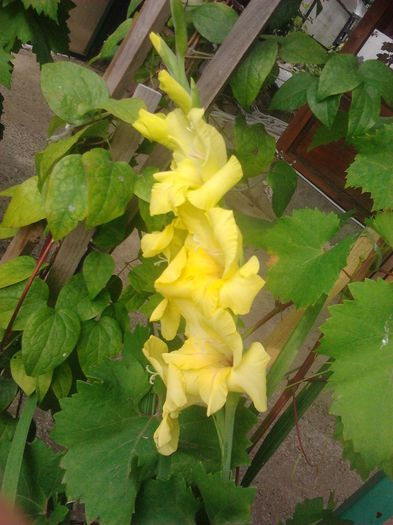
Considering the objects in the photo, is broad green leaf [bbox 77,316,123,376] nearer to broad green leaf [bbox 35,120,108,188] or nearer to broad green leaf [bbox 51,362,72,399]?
broad green leaf [bbox 51,362,72,399]

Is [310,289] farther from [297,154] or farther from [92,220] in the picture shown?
[297,154]

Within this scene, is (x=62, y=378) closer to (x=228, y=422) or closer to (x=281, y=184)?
(x=281, y=184)

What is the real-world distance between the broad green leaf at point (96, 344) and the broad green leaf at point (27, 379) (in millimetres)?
81

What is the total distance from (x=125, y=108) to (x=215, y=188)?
20.5 inches

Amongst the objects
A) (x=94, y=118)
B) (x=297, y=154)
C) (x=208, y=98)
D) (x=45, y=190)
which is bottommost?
(x=297, y=154)

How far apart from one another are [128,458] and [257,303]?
7.54ft

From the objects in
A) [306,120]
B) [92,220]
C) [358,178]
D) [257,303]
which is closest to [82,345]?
[92,220]

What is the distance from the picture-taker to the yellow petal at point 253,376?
1.64 ft

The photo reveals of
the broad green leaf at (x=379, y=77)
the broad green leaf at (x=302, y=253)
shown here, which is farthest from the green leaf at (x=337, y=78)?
the broad green leaf at (x=302, y=253)

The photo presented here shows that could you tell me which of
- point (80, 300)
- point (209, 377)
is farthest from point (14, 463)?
point (209, 377)

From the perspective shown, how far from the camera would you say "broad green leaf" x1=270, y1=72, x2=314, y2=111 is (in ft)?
3.29

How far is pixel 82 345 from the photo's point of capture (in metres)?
1.19

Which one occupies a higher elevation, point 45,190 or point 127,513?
point 45,190

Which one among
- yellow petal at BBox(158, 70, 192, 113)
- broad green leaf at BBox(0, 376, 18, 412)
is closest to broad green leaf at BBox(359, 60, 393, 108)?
yellow petal at BBox(158, 70, 192, 113)
